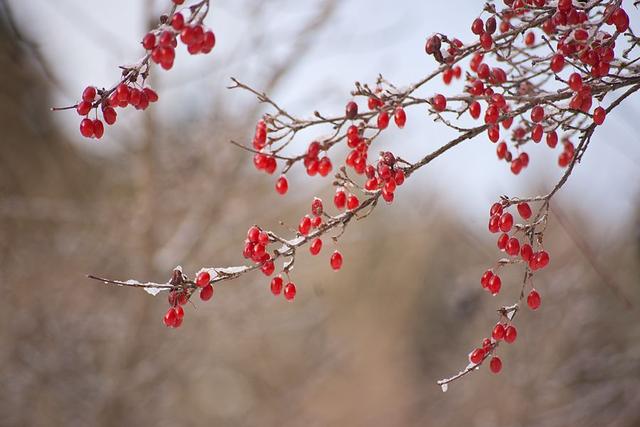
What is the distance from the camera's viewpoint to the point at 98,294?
5.40m

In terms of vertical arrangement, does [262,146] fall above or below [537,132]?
above

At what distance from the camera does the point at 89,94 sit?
3.67 ft

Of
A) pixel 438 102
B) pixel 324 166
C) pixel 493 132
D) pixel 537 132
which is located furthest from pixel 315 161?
pixel 537 132

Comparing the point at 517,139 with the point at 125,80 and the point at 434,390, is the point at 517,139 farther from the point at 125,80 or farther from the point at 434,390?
the point at 434,390

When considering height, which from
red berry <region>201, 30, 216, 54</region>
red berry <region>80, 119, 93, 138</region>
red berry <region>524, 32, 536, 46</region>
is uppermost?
red berry <region>524, 32, 536, 46</region>

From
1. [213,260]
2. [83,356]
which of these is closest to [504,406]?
[213,260]

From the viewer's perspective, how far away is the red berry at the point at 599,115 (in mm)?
1167

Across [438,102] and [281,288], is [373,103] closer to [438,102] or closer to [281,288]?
[438,102]

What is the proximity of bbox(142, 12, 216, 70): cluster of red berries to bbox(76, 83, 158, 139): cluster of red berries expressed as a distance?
131 mm

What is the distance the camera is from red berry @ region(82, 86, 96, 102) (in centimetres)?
111

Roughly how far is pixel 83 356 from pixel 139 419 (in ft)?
2.56

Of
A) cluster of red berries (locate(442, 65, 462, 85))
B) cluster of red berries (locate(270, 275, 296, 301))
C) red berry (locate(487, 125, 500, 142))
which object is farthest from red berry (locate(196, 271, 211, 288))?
cluster of red berries (locate(442, 65, 462, 85))

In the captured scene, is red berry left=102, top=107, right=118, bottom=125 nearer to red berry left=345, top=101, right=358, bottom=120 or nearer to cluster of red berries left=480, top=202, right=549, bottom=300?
red berry left=345, top=101, right=358, bottom=120

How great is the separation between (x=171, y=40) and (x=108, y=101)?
0.23m
